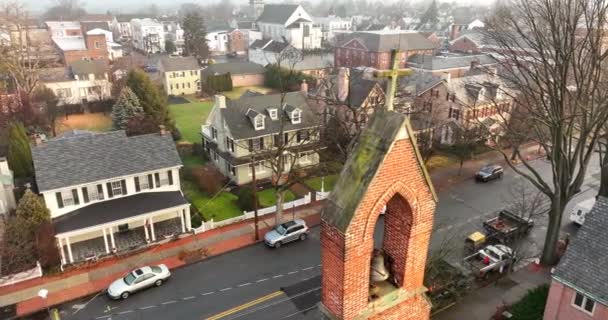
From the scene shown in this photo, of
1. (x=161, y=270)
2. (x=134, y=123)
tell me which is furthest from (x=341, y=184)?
(x=134, y=123)

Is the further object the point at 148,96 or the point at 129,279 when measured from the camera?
the point at 148,96

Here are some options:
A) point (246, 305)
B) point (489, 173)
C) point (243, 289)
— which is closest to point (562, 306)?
point (246, 305)

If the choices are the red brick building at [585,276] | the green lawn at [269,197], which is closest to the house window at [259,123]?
the green lawn at [269,197]

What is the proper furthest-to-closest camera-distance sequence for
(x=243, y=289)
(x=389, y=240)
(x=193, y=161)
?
(x=193, y=161), (x=243, y=289), (x=389, y=240)

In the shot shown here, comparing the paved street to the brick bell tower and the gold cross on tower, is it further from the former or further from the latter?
the gold cross on tower

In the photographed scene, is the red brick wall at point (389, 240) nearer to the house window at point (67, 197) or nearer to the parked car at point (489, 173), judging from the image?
the house window at point (67, 197)

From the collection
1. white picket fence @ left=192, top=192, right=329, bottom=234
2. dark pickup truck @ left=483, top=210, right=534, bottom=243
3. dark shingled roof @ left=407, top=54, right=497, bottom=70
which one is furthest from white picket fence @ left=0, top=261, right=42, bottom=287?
dark shingled roof @ left=407, top=54, right=497, bottom=70

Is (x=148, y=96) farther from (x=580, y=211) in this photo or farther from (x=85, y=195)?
(x=580, y=211)
